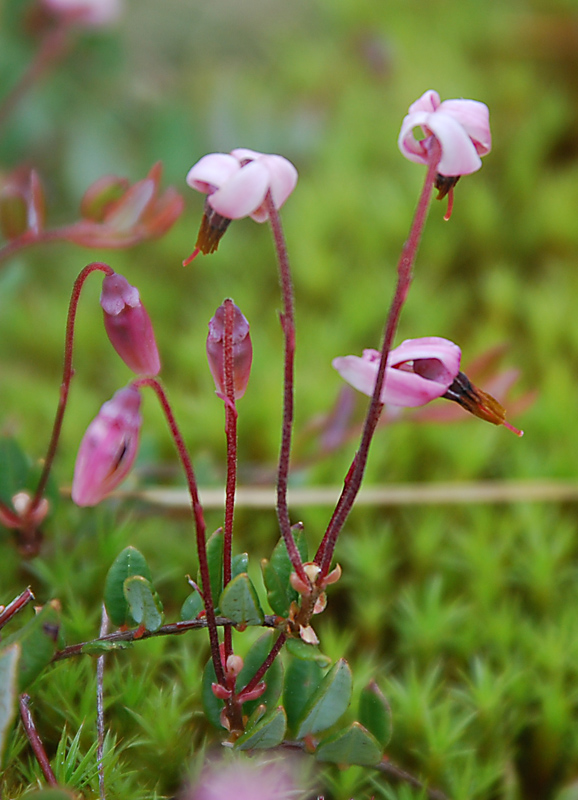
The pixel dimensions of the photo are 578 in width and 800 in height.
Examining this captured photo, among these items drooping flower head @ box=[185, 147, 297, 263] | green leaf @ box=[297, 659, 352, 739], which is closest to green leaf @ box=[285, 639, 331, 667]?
green leaf @ box=[297, 659, 352, 739]

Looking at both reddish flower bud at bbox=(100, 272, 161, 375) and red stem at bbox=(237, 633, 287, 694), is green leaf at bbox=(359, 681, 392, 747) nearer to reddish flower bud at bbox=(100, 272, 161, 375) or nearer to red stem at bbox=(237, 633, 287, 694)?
red stem at bbox=(237, 633, 287, 694)

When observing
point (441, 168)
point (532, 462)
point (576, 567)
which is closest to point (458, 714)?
point (576, 567)

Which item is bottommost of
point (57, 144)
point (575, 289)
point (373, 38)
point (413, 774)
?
point (413, 774)

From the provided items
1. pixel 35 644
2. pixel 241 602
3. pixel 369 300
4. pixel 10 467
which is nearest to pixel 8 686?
pixel 35 644

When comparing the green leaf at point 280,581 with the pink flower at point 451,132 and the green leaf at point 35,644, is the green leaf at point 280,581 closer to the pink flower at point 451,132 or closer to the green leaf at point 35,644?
the green leaf at point 35,644

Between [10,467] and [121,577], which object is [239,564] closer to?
[121,577]

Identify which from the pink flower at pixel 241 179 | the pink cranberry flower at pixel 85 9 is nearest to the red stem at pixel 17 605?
the pink flower at pixel 241 179

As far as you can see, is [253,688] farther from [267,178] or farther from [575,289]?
[575,289]
